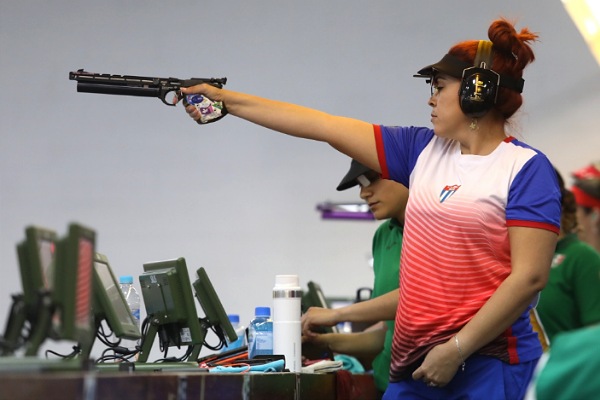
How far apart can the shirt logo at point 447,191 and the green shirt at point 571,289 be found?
3.89ft

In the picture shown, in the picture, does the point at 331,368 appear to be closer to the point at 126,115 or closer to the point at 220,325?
the point at 220,325

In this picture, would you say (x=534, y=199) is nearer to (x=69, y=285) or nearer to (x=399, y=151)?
(x=399, y=151)

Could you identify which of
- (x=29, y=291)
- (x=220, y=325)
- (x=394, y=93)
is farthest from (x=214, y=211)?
(x=29, y=291)

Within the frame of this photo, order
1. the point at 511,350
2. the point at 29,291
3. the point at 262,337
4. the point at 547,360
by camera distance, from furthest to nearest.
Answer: the point at 262,337 < the point at 511,350 < the point at 29,291 < the point at 547,360

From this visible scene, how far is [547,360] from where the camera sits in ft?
3.85

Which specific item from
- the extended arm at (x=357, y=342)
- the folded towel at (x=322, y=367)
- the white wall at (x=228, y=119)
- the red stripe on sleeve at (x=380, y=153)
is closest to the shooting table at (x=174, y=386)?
the folded towel at (x=322, y=367)

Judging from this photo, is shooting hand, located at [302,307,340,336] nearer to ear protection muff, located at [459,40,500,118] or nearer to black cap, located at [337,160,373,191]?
black cap, located at [337,160,373,191]

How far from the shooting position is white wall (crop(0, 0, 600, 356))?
513cm

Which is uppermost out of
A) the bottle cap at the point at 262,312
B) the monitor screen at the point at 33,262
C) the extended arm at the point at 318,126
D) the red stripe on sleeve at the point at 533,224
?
the extended arm at the point at 318,126

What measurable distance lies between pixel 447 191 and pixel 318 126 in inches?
15.8

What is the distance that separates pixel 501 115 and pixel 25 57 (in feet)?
11.5

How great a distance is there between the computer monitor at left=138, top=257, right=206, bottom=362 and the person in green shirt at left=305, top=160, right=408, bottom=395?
23.8 inches

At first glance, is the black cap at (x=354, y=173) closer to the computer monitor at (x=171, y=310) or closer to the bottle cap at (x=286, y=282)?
the bottle cap at (x=286, y=282)

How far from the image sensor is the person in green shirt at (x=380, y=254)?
303cm
